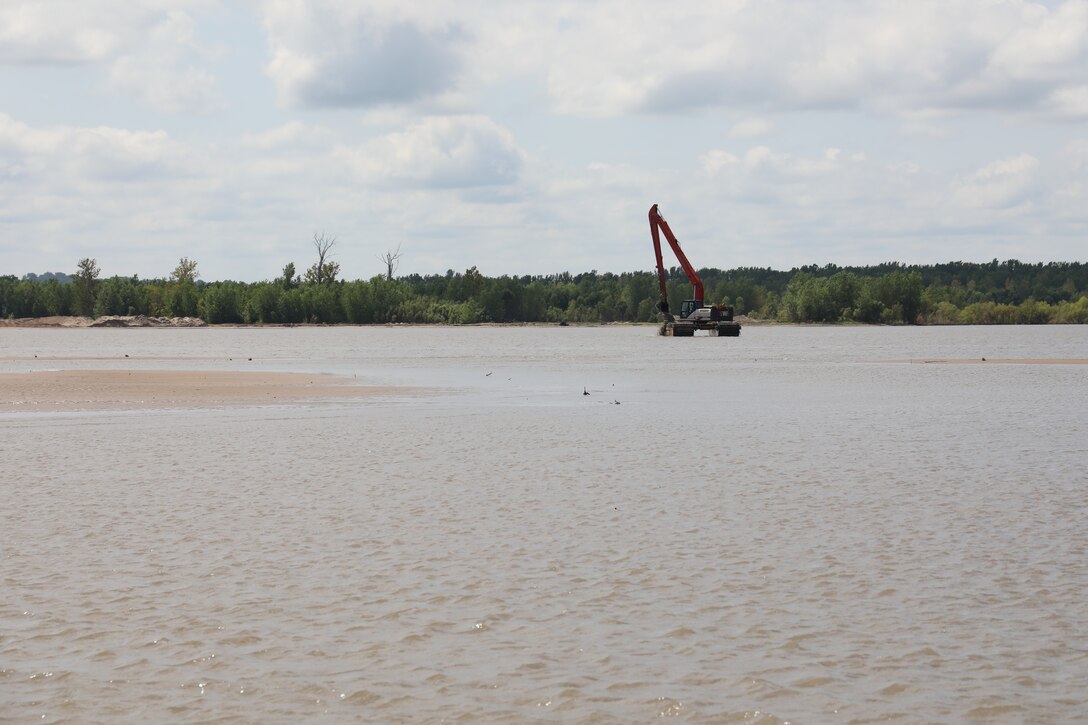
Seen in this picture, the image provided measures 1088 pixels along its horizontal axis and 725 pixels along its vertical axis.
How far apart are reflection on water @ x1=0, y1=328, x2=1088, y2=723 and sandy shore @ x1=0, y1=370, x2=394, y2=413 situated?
8246 millimetres

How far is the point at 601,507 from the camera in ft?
55.7

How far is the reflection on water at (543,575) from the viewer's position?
862 cm

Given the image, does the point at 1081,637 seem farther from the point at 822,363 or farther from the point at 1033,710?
the point at 822,363

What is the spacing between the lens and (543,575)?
41.1ft

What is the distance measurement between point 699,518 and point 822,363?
172 feet

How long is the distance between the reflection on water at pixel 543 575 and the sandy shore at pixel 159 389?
825 cm

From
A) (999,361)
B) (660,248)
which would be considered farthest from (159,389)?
(660,248)

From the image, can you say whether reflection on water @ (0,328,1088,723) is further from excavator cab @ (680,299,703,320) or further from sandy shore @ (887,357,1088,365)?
excavator cab @ (680,299,703,320)

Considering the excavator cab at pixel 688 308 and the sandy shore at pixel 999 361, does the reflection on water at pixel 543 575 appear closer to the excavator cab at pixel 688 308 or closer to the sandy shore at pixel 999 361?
the sandy shore at pixel 999 361

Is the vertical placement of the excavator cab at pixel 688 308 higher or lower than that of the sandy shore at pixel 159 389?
higher

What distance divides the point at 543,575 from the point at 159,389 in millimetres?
33292

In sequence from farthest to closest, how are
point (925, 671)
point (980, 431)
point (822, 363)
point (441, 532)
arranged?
point (822, 363), point (980, 431), point (441, 532), point (925, 671)

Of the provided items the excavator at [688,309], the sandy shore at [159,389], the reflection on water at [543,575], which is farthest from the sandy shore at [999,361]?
the reflection on water at [543,575]

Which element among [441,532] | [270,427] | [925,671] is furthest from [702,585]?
[270,427]
